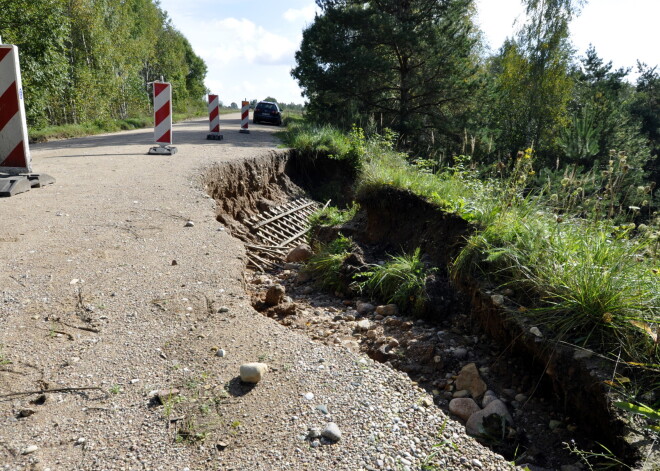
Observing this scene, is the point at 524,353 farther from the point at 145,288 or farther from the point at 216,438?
the point at 145,288

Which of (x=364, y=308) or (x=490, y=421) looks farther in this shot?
(x=364, y=308)

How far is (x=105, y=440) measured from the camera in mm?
2084

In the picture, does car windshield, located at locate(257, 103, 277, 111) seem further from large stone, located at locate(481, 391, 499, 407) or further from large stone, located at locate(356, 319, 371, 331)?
large stone, located at locate(481, 391, 499, 407)

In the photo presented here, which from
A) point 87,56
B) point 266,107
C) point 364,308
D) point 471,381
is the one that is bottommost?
point 364,308

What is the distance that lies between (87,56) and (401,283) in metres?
23.7

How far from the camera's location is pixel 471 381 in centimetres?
330

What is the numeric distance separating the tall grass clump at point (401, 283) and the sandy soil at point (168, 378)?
161cm

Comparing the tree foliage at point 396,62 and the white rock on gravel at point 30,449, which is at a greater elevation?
the tree foliage at point 396,62

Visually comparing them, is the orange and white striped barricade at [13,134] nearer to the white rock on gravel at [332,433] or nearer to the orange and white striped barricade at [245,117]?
the white rock on gravel at [332,433]

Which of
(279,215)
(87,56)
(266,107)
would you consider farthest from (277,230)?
(266,107)

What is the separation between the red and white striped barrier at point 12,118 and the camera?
241 inches

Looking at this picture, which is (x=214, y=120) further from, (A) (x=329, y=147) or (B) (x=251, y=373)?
(B) (x=251, y=373)

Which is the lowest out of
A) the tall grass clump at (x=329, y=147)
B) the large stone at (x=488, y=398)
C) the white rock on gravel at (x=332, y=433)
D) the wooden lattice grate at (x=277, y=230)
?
the wooden lattice grate at (x=277, y=230)

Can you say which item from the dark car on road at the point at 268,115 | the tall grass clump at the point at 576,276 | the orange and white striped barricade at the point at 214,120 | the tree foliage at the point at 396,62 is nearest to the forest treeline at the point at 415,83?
the tree foliage at the point at 396,62
